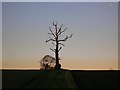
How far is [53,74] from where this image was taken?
880 cm

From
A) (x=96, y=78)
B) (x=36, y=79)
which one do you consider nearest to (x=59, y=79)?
(x=36, y=79)

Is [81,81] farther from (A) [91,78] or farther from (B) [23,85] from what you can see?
(B) [23,85]

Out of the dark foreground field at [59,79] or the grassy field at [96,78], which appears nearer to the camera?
the dark foreground field at [59,79]

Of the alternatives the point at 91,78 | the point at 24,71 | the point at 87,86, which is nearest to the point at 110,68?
the point at 91,78

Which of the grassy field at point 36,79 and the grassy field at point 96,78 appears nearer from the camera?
the grassy field at point 36,79

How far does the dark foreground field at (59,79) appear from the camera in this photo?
7609 millimetres

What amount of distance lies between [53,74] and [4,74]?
1.63 metres

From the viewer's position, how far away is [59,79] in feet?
26.9

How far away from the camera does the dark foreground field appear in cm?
761

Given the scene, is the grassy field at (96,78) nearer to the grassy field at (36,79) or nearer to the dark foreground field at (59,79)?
the dark foreground field at (59,79)

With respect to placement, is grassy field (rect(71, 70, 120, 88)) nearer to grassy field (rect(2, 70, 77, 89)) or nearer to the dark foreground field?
the dark foreground field

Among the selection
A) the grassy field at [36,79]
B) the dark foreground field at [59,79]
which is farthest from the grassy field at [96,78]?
the grassy field at [36,79]

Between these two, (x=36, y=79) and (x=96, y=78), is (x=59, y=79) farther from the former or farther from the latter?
(x=96, y=78)

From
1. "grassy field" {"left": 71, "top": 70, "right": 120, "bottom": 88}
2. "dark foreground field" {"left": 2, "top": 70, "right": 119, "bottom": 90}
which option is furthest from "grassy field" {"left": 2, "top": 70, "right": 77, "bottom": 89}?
"grassy field" {"left": 71, "top": 70, "right": 120, "bottom": 88}
